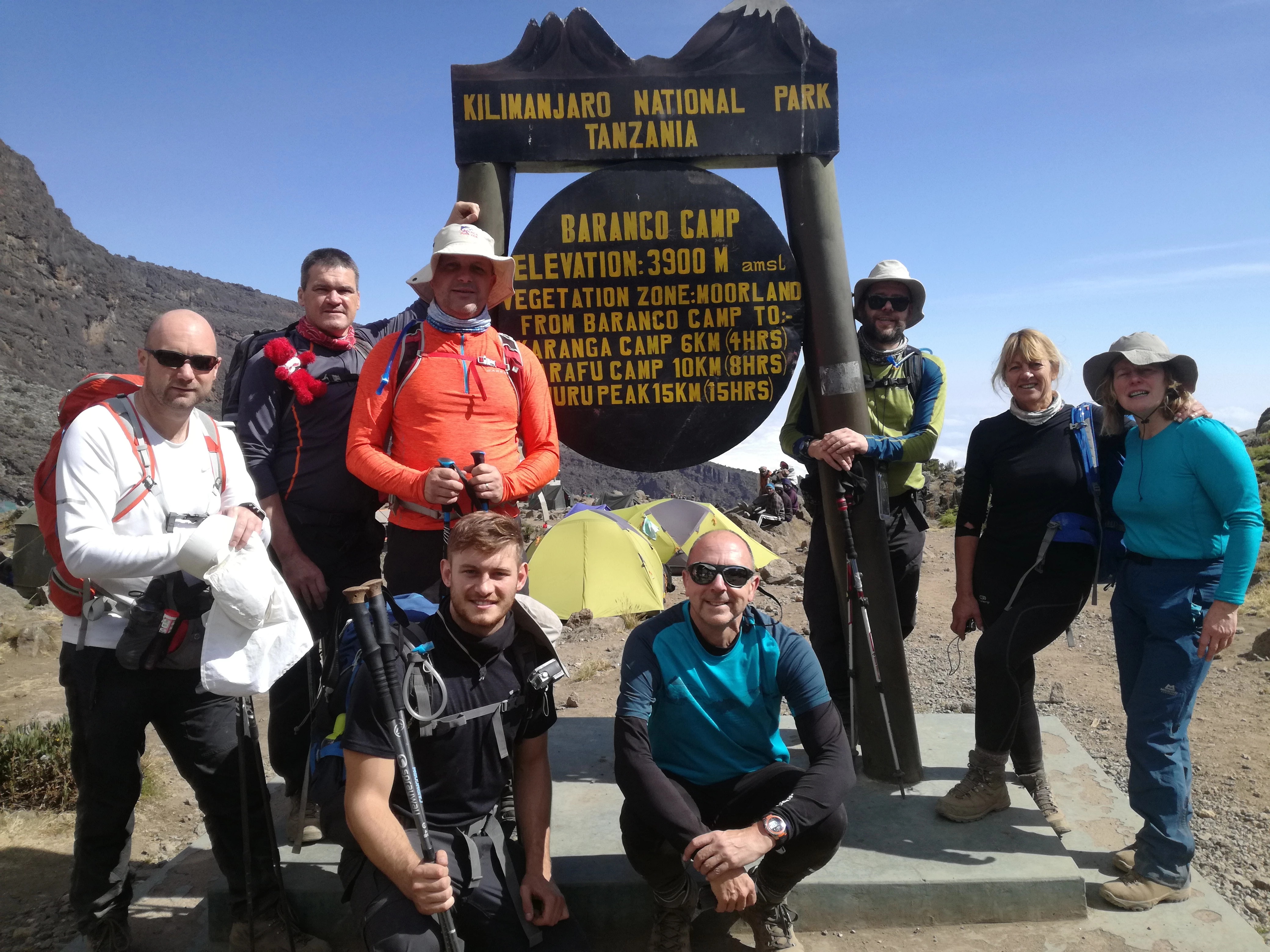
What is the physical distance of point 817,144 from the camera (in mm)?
3877

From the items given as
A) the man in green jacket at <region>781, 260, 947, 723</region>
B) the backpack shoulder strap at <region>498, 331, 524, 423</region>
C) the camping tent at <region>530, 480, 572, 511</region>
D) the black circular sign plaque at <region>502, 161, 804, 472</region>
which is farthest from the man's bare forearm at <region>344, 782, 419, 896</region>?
the camping tent at <region>530, 480, 572, 511</region>

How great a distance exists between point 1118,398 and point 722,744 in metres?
2.17

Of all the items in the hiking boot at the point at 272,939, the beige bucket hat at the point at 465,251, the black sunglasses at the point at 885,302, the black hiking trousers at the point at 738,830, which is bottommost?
the hiking boot at the point at 272,939

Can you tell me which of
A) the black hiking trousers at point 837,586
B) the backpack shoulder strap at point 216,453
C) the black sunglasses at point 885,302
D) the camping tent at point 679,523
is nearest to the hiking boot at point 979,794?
the black hiking trousers at point 837,586

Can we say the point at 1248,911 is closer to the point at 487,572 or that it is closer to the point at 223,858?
the point at 487,572

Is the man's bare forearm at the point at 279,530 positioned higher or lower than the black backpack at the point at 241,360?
lower

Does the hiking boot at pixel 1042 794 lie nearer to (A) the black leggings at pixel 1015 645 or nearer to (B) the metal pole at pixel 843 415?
(A) the black leggings at pixel 1015 645

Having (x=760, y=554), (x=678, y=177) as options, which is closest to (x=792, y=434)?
(x=678, y=177)

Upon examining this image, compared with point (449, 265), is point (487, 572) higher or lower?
lower

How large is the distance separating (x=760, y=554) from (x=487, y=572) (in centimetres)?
1292

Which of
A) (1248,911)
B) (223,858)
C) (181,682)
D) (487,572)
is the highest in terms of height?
(487,572)

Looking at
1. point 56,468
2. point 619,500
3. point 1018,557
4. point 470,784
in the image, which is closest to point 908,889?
point 1018,557

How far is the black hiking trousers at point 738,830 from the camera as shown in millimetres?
2781

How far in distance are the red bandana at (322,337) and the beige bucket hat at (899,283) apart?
2.37 meters
